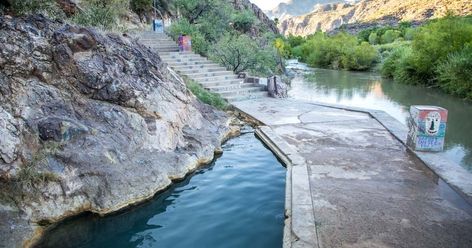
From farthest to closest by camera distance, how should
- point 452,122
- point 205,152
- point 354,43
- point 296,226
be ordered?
point 354,43
point 452,122
point 205,152
point 296,226

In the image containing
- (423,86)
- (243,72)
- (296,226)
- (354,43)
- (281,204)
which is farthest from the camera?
(354,43)

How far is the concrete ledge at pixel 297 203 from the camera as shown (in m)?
4.46

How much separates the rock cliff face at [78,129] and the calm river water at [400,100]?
6178 mm

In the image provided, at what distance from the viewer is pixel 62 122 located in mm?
5930

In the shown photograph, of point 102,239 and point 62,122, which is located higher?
point 62,122

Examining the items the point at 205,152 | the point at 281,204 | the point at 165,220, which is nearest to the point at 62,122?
the point at 165,220

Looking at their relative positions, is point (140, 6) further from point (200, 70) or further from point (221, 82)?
point (221, 82)

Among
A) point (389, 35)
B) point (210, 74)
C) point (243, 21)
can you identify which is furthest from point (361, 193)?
point (389, 35)

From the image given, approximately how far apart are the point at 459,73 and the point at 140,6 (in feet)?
57.1

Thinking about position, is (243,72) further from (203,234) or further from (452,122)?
(203,234)

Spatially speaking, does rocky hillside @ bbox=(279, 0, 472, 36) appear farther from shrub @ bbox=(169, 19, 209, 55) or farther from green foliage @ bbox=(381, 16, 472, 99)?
shrub @ bbox=(169, 19, 209, 55)

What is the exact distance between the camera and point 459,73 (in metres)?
17.7

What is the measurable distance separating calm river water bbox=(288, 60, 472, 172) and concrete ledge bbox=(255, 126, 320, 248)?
11.9ft

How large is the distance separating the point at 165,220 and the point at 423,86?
71.1ft
